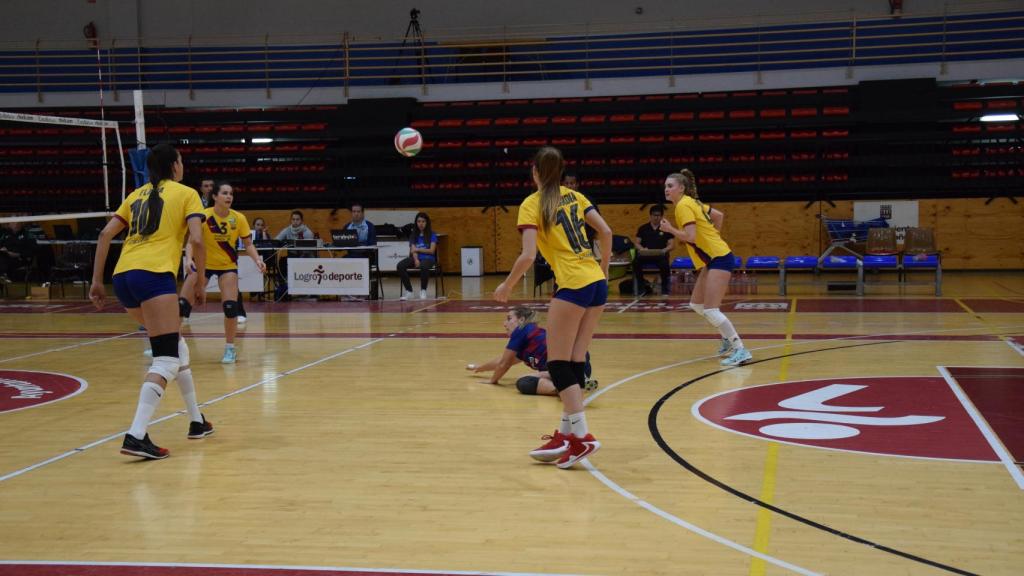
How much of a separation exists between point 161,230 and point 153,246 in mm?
113

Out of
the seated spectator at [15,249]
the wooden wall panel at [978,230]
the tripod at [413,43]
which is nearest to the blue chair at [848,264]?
the wooden wall panel at [978,230]

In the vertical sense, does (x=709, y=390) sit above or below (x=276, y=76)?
below

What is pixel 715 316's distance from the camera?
9000 mm

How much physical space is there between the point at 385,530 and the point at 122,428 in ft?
10.7

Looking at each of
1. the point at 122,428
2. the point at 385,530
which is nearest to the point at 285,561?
the point at 385,530

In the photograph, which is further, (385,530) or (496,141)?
(496,141)

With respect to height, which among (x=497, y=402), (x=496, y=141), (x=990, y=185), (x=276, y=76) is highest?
(x=276, y=76)

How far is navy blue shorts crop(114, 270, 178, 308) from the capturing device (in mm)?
5680

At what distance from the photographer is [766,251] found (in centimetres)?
2109

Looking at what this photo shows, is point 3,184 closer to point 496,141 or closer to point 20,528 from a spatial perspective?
point 496,141

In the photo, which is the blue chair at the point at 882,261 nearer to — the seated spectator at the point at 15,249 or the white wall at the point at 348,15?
the white wall at the point at 348,15

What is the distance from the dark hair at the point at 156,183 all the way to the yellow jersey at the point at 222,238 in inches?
152

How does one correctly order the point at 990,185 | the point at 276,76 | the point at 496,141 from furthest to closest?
the point at 276,76 → the point at 496,141 → the point at 990,185

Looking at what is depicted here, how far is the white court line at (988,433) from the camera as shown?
4887 mm
